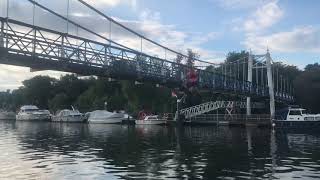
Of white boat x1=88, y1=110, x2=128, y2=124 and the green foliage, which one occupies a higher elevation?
the green foliage


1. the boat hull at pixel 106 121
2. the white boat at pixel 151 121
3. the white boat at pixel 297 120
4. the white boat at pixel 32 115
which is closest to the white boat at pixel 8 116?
the white boat at pixel 32 115

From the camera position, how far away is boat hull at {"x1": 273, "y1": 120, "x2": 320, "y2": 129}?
84.2 m

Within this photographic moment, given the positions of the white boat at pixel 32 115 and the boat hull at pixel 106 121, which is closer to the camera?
the boat hull at pixel 106 121

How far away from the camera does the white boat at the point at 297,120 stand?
8475cm

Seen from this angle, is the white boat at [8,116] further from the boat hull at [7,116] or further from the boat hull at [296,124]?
the boat hull at [296,124]

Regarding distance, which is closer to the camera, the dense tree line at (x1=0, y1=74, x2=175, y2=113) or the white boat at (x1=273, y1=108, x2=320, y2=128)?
the white boat at (x1=273, y1=108, x2=320, y2=128)

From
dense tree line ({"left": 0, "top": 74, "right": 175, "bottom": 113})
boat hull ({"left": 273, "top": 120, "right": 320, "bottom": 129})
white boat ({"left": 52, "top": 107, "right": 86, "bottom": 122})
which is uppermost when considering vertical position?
dense tree line ({"left": 0, "top": 74, "right": 175, "bottom": 113})

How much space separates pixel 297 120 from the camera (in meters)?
87.3

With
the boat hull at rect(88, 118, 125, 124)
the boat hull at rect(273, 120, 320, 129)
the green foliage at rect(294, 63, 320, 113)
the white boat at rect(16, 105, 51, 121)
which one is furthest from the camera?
the white boat at rect(16, 105, 51, 121)

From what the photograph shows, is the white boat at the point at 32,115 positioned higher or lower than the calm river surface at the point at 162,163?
higher

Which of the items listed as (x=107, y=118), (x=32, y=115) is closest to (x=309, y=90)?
(x=107, y=118)

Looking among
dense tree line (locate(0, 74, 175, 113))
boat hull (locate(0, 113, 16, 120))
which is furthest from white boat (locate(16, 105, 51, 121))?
boat hull (locate(0, 113, 16, 120))

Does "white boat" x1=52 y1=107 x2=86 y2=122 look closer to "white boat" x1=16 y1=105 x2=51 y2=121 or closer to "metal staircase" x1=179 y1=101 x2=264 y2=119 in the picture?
"white boat" x1=16 y1=105 x2=51 y2=121

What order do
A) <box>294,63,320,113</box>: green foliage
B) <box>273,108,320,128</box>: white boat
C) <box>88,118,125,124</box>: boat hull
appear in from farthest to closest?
1. <box>294,63,320,113</box>: green foliage
2. <box>88,118,125,124</box>: boat hull
3. <box>273,108,320,128</box>: white boat
